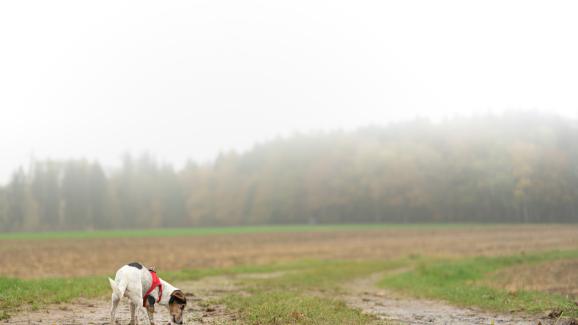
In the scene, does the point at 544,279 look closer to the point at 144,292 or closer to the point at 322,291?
the point at 322,291

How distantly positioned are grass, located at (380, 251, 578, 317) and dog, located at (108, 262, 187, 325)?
10.4 metres

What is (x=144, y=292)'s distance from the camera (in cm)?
1081

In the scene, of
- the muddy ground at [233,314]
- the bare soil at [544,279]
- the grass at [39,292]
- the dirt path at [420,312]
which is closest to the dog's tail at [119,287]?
the muddy ground at [233,314]

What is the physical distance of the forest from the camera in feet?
294

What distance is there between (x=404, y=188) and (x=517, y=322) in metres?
94.2

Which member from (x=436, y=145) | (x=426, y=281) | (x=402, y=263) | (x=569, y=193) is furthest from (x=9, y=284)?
(x=436, y=145)

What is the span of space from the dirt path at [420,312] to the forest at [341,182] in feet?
213

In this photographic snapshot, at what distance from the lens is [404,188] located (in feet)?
345

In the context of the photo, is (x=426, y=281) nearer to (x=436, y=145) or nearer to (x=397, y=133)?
(x=436, y=145)

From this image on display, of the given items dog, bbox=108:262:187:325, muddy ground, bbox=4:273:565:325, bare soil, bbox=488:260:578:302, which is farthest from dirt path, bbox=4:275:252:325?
bare soil, bbox=488:260:578:302

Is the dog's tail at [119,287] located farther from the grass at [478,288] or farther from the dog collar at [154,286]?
the grass at [478,288]

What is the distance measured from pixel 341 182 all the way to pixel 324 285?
9188cm

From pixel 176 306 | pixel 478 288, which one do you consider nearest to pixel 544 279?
pixel 478 288

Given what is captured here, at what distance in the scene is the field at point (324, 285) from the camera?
1338 centimetres
